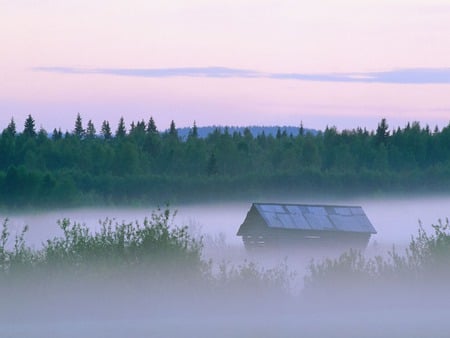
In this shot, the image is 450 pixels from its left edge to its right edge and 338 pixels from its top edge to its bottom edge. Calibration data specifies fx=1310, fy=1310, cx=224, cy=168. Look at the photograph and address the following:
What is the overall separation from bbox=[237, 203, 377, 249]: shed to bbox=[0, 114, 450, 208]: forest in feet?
121

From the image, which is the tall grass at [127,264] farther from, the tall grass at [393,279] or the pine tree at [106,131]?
the pine tree at [106,131]

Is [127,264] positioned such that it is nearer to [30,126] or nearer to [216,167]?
[216,167]

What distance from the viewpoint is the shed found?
55781mm

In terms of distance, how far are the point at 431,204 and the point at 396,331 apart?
8038 centimetres

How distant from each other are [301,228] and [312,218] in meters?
1.42

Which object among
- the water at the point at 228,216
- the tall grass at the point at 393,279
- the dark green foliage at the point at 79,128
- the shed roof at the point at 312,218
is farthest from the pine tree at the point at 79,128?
the tall grass at the point at 393,279

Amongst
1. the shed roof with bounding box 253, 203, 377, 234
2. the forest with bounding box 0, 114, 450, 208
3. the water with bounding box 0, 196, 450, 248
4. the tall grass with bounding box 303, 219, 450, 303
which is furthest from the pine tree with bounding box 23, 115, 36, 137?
the tall grass with bounding box 303, 219, 450, 303

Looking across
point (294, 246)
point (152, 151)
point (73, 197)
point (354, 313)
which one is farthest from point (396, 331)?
point (152, 151)

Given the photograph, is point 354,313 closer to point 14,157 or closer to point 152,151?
point 14,157

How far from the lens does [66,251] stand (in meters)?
26.8

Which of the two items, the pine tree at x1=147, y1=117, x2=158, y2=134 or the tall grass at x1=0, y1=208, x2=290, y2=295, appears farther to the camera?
the pine tree at x1=147, y1=117, x2=158, y2=134

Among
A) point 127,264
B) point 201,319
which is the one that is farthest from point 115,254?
point 201,319

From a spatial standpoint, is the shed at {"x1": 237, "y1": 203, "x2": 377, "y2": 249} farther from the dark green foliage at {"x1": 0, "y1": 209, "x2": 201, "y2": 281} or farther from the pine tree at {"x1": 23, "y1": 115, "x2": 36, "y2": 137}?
the pine tree at {"x1": 23, "y1": 115, "x2": 36, "y2": 137}

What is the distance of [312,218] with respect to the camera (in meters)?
57.1
